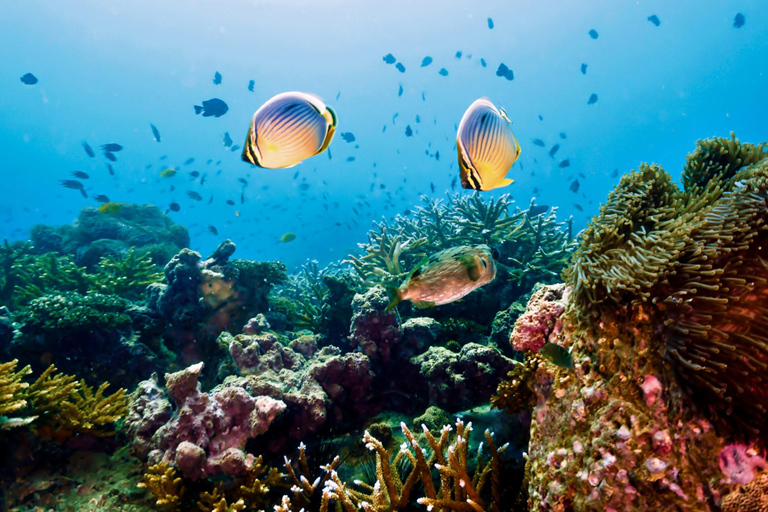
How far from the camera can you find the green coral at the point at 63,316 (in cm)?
457

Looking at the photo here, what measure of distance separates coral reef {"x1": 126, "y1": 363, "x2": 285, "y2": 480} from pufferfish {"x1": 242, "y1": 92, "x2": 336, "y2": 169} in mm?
2287

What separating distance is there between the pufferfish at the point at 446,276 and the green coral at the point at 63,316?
4934 millimetres

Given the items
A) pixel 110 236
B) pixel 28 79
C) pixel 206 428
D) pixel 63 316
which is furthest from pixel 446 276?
pixel 28 79

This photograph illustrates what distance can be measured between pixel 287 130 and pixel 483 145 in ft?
3.41

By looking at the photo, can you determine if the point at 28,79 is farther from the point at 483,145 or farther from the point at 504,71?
the point at 483,145

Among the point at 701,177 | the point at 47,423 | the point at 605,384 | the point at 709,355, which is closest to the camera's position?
the point at 709,355

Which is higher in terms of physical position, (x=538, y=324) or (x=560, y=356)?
(x=538, y=324)

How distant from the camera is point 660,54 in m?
69.9

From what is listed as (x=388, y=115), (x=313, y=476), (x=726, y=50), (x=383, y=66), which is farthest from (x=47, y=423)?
(x=726, y=50)

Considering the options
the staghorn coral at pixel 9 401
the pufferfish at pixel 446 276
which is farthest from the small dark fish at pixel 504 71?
the staghorn coral at pixel 9 401

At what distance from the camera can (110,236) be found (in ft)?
38.0

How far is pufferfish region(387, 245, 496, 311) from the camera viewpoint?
2148 millimetres

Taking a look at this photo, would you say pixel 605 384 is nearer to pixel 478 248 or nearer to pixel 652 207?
pixel 478 248

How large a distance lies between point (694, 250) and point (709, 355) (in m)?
0.53
